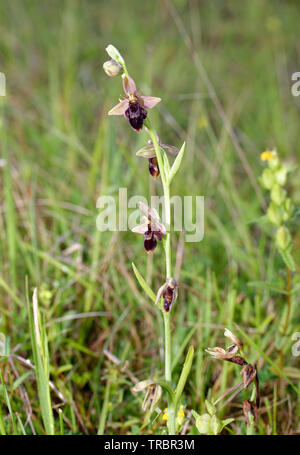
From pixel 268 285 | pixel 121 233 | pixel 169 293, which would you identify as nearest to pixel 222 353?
pixel 169 293

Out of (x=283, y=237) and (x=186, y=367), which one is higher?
(x=283, y=237)

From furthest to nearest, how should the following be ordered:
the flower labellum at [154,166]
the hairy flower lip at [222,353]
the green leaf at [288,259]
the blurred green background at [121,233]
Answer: the blurred green background at [121,233]
the green leaf at [288,259]
the flower labellum at [154,166]
the hairy flower lip at [222,353]

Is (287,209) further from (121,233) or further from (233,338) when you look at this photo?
(121,233)

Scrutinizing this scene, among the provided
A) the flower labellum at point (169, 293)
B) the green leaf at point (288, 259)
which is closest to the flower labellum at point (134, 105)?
the flower labellum at point (169, 293)

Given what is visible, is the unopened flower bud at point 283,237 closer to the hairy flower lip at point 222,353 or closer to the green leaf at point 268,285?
the green leaf at point 268,285

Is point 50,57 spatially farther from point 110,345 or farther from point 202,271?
point 110,345
